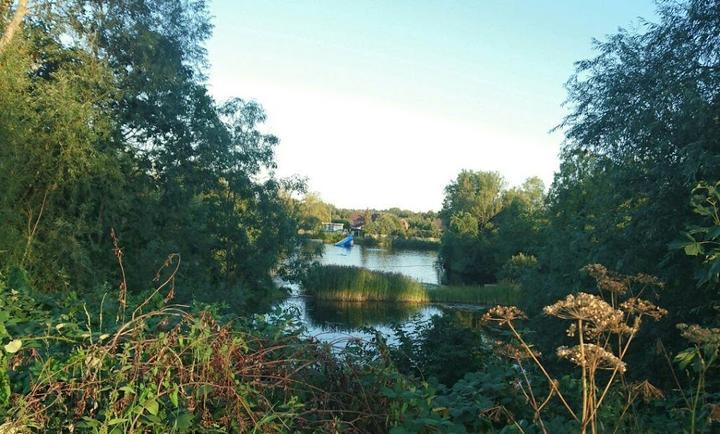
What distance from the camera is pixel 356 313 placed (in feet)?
76.5

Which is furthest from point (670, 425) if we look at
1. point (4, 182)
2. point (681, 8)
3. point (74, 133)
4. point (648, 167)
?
point (74, 133)

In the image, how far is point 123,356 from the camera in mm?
2600

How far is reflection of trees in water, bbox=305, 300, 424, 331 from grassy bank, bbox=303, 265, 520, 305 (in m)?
0.52

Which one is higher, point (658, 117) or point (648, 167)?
point (658, 117)

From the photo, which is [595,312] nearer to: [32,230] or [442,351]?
[442,351]

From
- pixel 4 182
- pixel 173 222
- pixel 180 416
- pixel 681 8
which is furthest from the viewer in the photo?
pixel 173 222

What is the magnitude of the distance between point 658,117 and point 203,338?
6.34 m

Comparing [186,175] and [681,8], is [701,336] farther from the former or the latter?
[186,175]

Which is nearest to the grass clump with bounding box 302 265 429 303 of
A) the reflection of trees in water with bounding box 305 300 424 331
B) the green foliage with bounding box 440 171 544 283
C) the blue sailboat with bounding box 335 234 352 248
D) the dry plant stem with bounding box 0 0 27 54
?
the reflection of trees in water with bounding box 305 300 424 331

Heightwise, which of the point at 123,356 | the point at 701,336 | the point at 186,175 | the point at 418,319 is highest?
the point at 186,175

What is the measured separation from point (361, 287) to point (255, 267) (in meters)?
8.27

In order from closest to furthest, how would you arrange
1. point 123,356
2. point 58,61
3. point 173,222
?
point 123,356
point 58,61
point 173,222

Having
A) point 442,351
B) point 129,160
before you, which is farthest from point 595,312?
point 129,160

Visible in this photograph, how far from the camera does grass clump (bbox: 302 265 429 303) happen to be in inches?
1020
